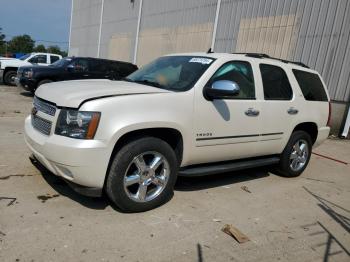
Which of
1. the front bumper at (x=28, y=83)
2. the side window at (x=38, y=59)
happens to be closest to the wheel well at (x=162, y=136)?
the front bumper at (x=28, y=83)

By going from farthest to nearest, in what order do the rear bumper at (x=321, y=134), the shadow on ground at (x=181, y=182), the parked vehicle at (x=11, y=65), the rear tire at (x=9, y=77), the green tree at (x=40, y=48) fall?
the green tree at (x=40, y=48), the rear tire at (x=9, y=77), the parked vehicle at (x=11, y=65), the rear bumper at (x=321, y=134), the shadow on ground at (x=181, y=182)

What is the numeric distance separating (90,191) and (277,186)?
3143 millimetres

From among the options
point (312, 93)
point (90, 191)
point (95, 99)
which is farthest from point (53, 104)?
point (312, 93)

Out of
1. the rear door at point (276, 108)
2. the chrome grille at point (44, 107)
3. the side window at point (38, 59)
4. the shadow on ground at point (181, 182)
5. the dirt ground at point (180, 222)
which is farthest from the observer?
the side window at point (38, 59)

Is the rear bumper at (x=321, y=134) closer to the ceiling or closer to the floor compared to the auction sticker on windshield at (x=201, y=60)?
closer to the floor

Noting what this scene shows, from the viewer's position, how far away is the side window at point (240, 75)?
484 centimetres

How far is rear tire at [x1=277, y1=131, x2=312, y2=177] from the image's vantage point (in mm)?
5977

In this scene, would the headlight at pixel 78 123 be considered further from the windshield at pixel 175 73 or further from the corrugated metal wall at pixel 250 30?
the corrugated metal wall at pixel 250 30

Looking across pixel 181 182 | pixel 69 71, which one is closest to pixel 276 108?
pixel 181 182

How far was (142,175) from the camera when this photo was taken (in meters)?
4.05

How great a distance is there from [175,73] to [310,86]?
2716 mm

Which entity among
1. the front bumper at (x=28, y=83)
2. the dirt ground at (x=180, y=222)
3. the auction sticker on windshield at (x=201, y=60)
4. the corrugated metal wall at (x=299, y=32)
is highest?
the corrugated metal wall at (x=299, y=32)

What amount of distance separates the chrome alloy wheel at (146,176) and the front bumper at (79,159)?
0.33m

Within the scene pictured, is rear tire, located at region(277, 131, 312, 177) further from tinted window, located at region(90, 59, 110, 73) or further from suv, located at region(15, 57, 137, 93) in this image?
tinted window, located at region(90, 59, 110, 73)
